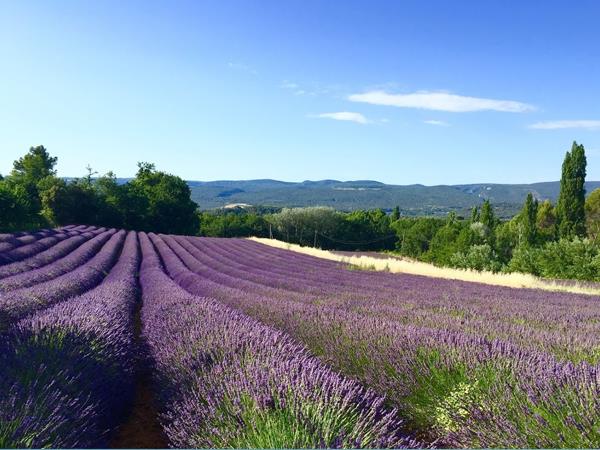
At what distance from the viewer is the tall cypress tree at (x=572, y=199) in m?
32.0

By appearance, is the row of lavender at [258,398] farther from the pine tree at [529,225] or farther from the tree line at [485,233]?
the pine tree at [529,225]

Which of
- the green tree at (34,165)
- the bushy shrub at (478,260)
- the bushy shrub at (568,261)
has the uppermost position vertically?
the green tree at (34,165)

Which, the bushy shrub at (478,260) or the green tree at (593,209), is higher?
the green tree at (593,209)

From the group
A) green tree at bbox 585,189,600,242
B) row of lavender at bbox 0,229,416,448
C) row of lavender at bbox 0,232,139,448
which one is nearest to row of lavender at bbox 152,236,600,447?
row of lavender at bbox 0,229,416,448

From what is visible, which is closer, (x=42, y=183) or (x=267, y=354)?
(x=267, y=354)

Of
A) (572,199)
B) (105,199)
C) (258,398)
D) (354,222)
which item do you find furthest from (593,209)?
(258,398)

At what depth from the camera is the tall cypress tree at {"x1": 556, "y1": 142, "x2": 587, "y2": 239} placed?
32031 millimetres

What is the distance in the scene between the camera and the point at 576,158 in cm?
3353

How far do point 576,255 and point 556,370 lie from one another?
21263 millimetres

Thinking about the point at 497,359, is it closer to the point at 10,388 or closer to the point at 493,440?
the point at 493,440

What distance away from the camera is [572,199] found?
32.1m

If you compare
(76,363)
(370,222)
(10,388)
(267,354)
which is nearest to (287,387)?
(267,354)

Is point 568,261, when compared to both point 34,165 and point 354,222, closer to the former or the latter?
point 354,222

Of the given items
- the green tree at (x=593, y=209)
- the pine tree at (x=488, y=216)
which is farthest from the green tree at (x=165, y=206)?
the green tree at (x=593, y=209)
